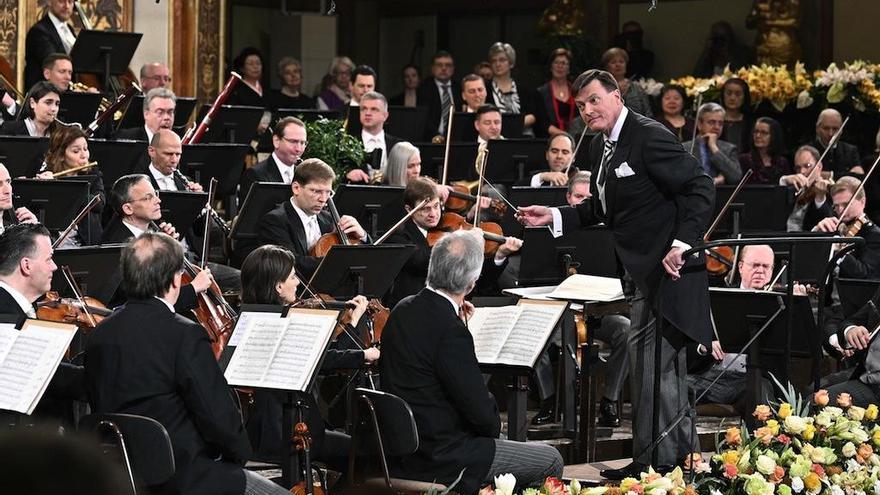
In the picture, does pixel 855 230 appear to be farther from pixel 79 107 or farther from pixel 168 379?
pixel 168 379

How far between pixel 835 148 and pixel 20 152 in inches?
Result: 208

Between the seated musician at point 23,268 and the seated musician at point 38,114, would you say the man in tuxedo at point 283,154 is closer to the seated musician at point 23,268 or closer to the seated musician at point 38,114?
the seated musician at point 38,114

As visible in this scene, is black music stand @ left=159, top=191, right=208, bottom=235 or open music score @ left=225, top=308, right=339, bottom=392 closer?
open music score @ left=225, top=308, right=339, bottom=392

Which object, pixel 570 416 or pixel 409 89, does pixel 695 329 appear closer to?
pixel 570 416

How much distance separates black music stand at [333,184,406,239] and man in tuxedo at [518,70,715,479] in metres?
2.08

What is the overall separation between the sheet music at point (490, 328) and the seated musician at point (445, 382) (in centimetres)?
40

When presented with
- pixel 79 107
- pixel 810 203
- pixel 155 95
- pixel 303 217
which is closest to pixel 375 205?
pixel 303 217

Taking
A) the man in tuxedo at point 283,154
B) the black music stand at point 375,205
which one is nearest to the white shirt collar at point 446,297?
the black music stand at point 375,205

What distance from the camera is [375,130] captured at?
7.80 m

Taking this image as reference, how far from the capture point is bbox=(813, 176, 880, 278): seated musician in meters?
6.89

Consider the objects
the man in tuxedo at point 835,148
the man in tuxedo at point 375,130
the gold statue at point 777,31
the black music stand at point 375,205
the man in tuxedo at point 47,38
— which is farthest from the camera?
the gold statue at point 777,31

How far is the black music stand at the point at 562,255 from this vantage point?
603cm

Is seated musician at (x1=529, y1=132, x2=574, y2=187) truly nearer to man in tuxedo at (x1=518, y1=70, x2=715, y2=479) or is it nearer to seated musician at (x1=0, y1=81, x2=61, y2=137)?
seated musician at (x1=0, y1=81, x2=61, y2=137)

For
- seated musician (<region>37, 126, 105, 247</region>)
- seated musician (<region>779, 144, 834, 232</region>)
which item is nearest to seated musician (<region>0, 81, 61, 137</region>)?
seated musician (<region>37, 126, 105, 247</region>)
